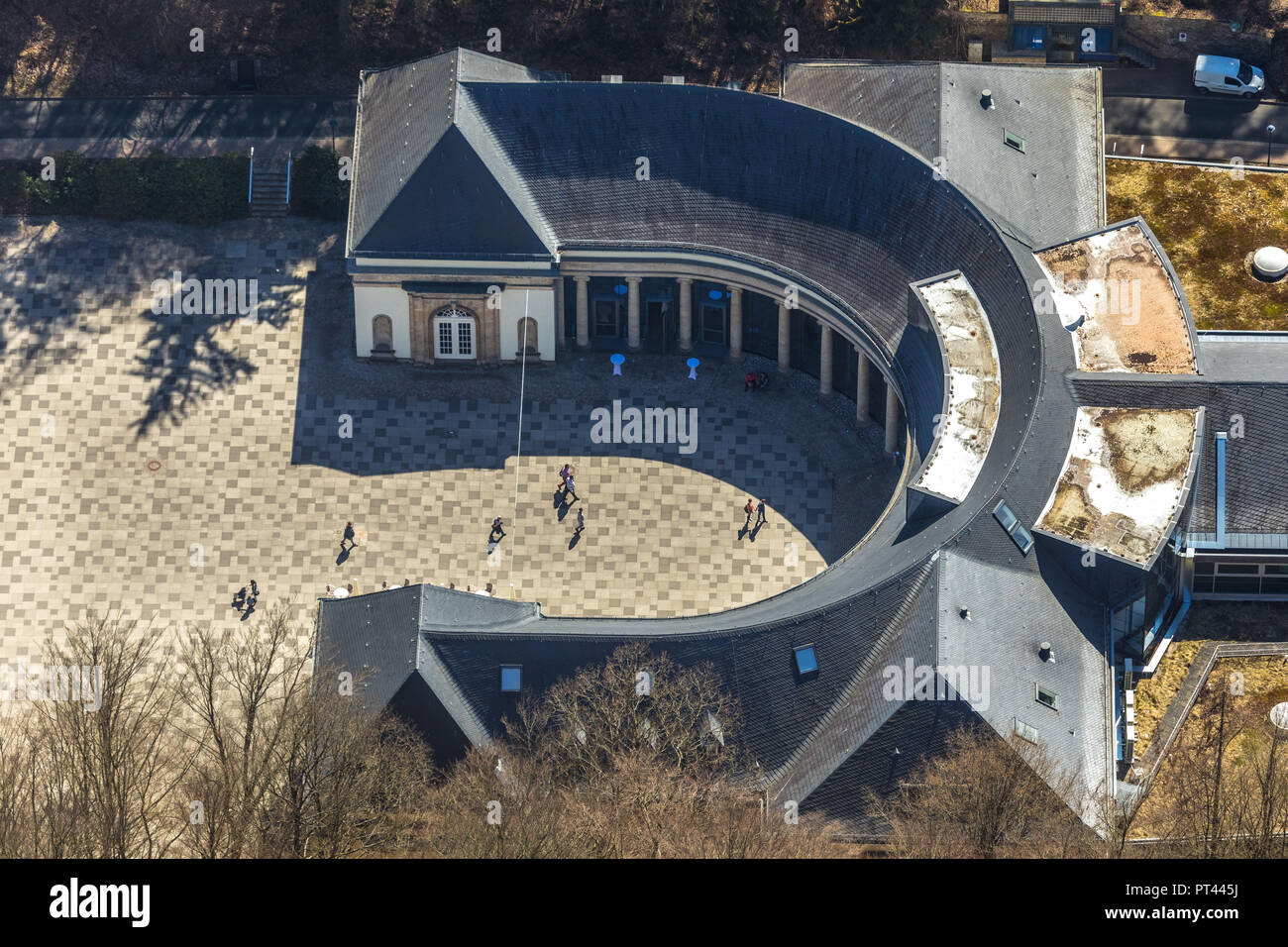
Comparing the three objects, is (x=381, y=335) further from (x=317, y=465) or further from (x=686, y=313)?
(x=686, y=313)

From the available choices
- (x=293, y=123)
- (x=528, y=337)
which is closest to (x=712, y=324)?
(x=528, y=337)

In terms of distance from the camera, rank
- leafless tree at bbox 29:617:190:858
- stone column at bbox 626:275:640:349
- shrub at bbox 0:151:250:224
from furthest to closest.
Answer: shrub at bbox 0:151:250:224 → stone column at bbox 626:275:640:349 → leafless tree at bbox 29:617:190:858

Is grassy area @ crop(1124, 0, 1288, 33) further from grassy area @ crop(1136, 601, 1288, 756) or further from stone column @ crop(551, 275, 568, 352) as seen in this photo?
grassy area @ crop(1136, 601, 1288, 756)

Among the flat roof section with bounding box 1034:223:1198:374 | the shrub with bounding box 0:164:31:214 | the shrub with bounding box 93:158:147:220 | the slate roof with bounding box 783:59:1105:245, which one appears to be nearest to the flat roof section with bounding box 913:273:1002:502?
the flat roof section with bounding box 1034:223:1198:374

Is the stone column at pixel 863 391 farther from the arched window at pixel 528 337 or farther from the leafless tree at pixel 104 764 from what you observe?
the leafless tree at pixel 104 764
